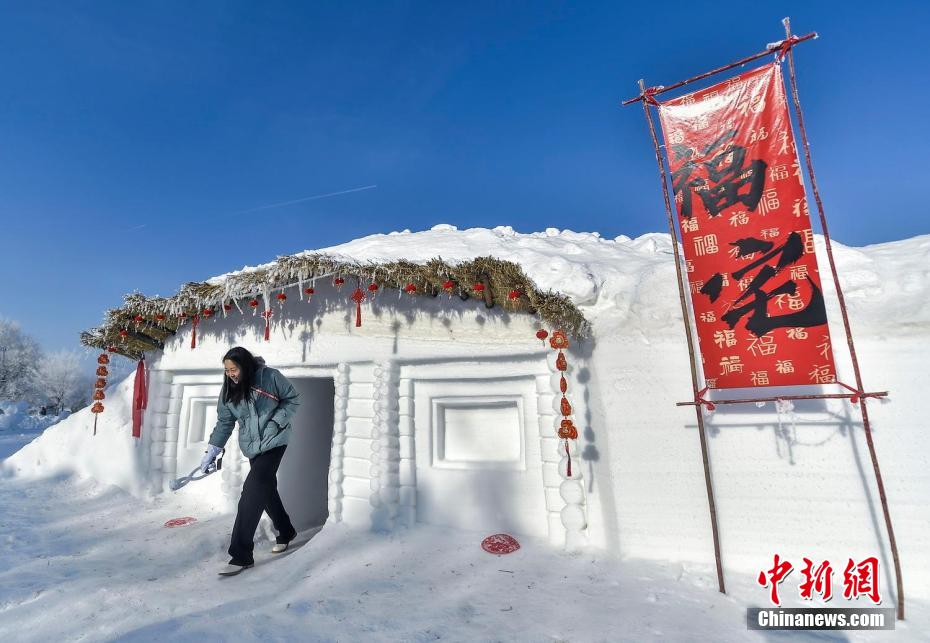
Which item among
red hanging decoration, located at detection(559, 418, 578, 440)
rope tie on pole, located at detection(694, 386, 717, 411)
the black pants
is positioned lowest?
the black pants

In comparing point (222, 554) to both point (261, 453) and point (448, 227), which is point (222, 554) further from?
point (448, 227)

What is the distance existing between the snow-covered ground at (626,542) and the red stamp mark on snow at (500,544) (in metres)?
0.08

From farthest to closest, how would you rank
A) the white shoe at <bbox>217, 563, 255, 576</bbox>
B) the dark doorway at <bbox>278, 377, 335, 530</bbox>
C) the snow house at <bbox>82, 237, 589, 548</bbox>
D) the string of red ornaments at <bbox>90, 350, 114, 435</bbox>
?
1. the string of red ornaments at <bbox>90, 350, 114, 435</bbox>
2. the dark doorway at <bbox>278, 377, 335, 530</bbox>
3. the snow house at <bbox>82, 237, 589, 548</bbox>
4. the white shoe at <bbox>217, 563, 255, 576</bbox>

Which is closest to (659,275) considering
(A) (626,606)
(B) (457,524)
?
(A) (626,606)

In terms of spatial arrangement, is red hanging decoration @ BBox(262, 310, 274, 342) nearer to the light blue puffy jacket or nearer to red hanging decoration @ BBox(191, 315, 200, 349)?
red hanging decoration @ BBox(191, 315, 200, 349)

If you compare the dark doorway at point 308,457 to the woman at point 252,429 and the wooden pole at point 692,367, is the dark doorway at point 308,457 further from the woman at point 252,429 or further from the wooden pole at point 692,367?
the wooden pole at point 692,367

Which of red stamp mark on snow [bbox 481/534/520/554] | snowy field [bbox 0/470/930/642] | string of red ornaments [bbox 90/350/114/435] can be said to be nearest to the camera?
snowy field [bbox 0/470/930/642]

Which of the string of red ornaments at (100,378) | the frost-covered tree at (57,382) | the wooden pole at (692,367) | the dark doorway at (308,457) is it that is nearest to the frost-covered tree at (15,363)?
the frost-covered tree at (57,382)

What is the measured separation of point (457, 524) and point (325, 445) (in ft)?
8.87

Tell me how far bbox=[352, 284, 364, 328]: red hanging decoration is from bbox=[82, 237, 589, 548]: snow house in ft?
0.05

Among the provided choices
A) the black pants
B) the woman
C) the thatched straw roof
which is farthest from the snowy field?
the thatched straw roof

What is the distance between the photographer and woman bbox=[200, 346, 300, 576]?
3736 millimetres

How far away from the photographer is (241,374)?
3.85 metres

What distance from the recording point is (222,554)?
421 cm
